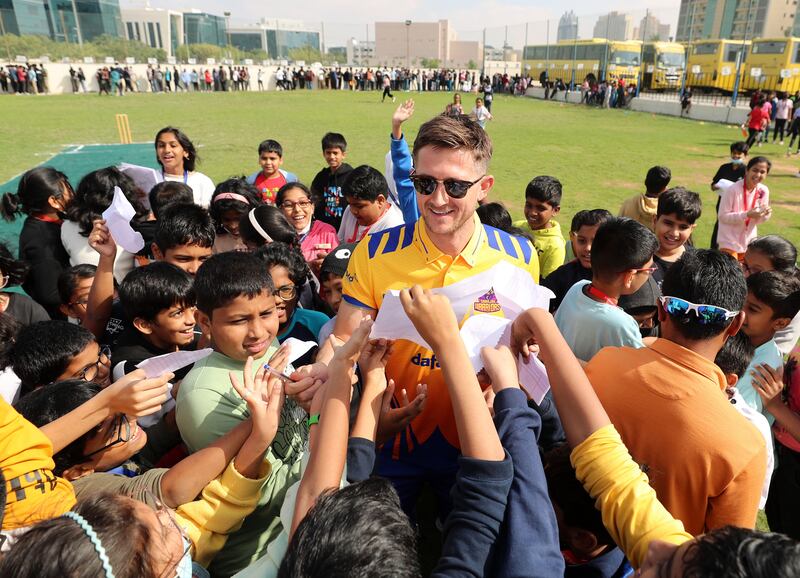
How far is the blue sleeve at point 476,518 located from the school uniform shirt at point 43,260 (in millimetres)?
3791

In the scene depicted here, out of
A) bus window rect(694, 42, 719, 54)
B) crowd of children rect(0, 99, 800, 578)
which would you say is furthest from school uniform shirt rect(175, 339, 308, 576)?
bus window rect(694, 42, 719, 54)

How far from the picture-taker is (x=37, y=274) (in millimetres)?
3930

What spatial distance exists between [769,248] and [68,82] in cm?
4702

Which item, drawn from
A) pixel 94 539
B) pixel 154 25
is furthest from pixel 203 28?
pixel 94 539

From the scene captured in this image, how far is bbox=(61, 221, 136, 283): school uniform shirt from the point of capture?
4.01 m

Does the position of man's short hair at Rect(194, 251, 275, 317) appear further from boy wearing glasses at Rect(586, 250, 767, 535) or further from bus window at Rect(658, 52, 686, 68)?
bus window at Rect(658, 52, 686, 68)

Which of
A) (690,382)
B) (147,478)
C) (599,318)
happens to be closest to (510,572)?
(690,382)

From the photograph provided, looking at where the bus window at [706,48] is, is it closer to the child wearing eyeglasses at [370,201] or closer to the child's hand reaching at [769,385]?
the child wearing eyeglasses at [370,201]

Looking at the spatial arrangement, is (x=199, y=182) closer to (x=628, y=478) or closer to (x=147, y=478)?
(x=147, y=478)

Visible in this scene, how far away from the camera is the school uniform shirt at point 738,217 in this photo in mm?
5824

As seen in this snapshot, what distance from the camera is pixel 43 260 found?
3977 mm

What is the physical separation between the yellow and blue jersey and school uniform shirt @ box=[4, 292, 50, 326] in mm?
2390

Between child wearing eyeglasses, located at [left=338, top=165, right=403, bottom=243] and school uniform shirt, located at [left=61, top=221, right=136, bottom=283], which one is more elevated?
child wearing eyeglasses, located at [left=338, top=165, right=403, bottom=243]

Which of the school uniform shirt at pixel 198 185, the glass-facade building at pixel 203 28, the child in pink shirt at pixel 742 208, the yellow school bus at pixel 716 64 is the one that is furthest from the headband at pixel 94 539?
the glass-facade building at pixel 203 28
